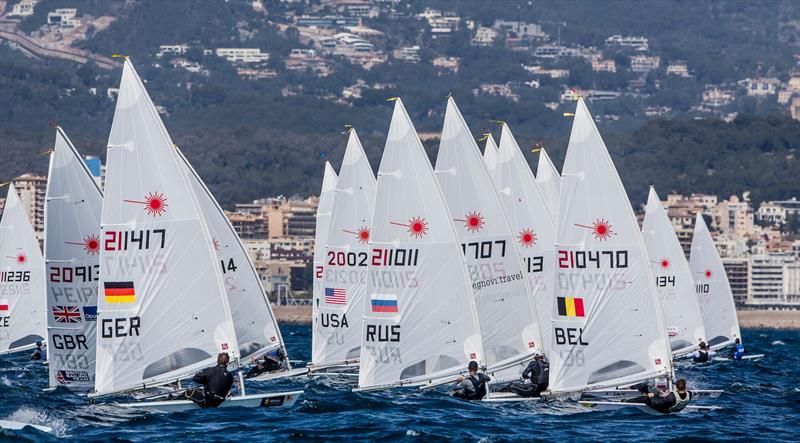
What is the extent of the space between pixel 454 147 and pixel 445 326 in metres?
4.82

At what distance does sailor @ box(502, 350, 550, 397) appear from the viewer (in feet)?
123

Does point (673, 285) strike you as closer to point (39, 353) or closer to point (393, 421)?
point (39, 353)

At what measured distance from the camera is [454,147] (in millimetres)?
40812

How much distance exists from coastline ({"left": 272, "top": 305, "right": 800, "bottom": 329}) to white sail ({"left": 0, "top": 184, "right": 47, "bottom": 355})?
106194mm

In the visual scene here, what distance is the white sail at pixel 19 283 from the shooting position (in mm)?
53812

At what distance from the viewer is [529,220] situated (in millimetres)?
44812

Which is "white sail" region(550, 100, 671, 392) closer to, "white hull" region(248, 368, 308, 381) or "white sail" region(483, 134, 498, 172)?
"white hull" region(248, 368, 308, 381)

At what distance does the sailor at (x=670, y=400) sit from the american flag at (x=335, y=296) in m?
12.9

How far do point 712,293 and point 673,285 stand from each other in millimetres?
6691

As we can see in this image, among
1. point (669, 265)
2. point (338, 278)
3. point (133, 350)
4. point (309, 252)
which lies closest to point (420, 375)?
point (133, 350)

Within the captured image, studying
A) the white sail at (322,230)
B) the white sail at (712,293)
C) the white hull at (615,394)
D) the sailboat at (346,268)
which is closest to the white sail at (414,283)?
the white hull at (615,394)

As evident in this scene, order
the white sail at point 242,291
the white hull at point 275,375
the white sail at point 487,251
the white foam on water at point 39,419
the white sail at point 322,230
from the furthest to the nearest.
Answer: the white sail at point 322,230 < the white sail at point 242,291 < the white hull at point 275,375 < the white sail at point 487,251 < the white foam on water at point 39,419

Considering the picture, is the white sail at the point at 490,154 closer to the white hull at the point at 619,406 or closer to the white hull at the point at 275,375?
the white hull at the point at 275,375

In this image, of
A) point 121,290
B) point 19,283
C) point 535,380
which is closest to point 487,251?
point 535,380
